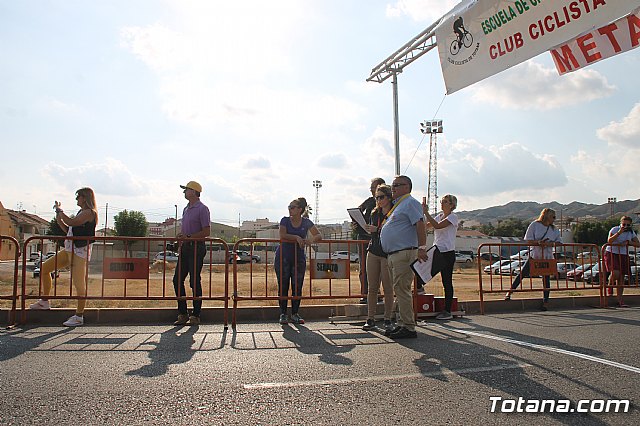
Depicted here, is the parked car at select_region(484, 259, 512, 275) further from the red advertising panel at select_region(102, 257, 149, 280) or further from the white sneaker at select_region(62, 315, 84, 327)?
the white sneaker at select_region(62, 315, 84, 327)

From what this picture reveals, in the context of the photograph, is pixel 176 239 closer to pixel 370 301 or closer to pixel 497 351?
pixel 370 301

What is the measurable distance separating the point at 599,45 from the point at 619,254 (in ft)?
15.7

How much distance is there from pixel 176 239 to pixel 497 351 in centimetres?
451

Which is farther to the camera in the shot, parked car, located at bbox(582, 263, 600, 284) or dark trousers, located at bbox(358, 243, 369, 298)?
parked car, located at bbox(582, 263, 600, 284)

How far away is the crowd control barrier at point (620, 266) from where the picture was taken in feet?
32.6

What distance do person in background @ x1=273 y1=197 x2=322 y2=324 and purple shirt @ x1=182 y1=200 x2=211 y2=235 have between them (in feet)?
3.77

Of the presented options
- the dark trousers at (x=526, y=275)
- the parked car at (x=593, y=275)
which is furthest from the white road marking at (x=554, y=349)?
the parked car at (x=593, y=275)

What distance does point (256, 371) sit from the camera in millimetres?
4355

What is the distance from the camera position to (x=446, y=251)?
25.8ft

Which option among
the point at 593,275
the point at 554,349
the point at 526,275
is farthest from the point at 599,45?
the point at 593,275

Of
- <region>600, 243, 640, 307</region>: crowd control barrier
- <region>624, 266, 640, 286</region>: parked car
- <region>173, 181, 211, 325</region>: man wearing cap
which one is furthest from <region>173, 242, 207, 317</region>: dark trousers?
<region>624, 266, 640, 286</region>: parked car

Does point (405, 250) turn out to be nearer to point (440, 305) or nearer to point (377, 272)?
point (377, 272)

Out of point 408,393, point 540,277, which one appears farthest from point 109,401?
point 540,277

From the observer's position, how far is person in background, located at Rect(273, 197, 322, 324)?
7504 millimetres
